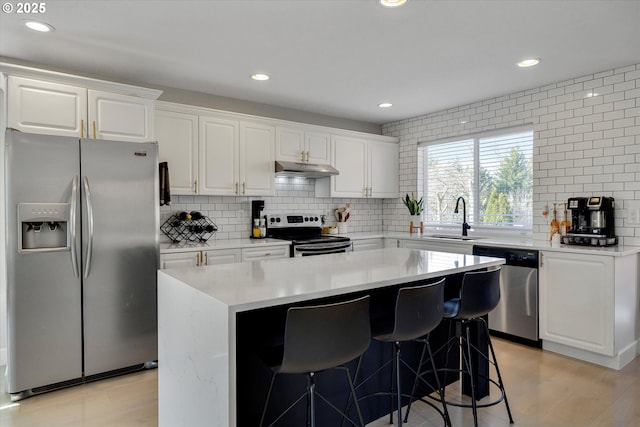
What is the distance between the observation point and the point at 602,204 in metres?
3.34

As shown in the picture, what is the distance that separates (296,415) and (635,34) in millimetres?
3387

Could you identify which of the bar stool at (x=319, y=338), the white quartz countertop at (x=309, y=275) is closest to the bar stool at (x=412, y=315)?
the white quartz countertop at (x=309, y=275)

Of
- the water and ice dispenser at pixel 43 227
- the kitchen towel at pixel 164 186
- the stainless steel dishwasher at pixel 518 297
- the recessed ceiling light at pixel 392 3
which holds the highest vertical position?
the recessed ceiling light at pixel 392 3

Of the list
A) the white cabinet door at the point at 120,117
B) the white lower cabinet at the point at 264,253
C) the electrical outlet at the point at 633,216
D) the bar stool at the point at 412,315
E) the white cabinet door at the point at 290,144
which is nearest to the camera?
the bar stool at the point at 412,315

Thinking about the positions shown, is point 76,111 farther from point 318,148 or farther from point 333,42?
point 318,148

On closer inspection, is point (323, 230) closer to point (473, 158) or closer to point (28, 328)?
point (473, 158)

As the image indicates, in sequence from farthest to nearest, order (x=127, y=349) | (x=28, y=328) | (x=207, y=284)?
1. (x=127, y=349)
2. (x=28, y=328)
3. (x=207, y=284)

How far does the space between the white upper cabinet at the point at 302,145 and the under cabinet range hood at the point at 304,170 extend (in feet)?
0.29

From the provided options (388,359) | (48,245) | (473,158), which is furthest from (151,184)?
(473,158)

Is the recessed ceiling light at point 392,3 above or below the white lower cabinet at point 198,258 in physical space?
above

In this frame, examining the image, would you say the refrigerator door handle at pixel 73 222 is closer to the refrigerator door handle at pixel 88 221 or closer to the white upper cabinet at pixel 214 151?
the refrigerator door handle at pixel 88 221

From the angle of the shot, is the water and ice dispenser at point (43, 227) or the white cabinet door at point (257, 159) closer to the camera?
the water and ice dispenser at point (43, 227)

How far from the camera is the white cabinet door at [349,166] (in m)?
4.89

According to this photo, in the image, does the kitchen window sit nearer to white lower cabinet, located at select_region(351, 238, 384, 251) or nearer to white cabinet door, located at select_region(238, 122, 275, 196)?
white lower cabinet, located at select_region(351, 238, 384, 251)
